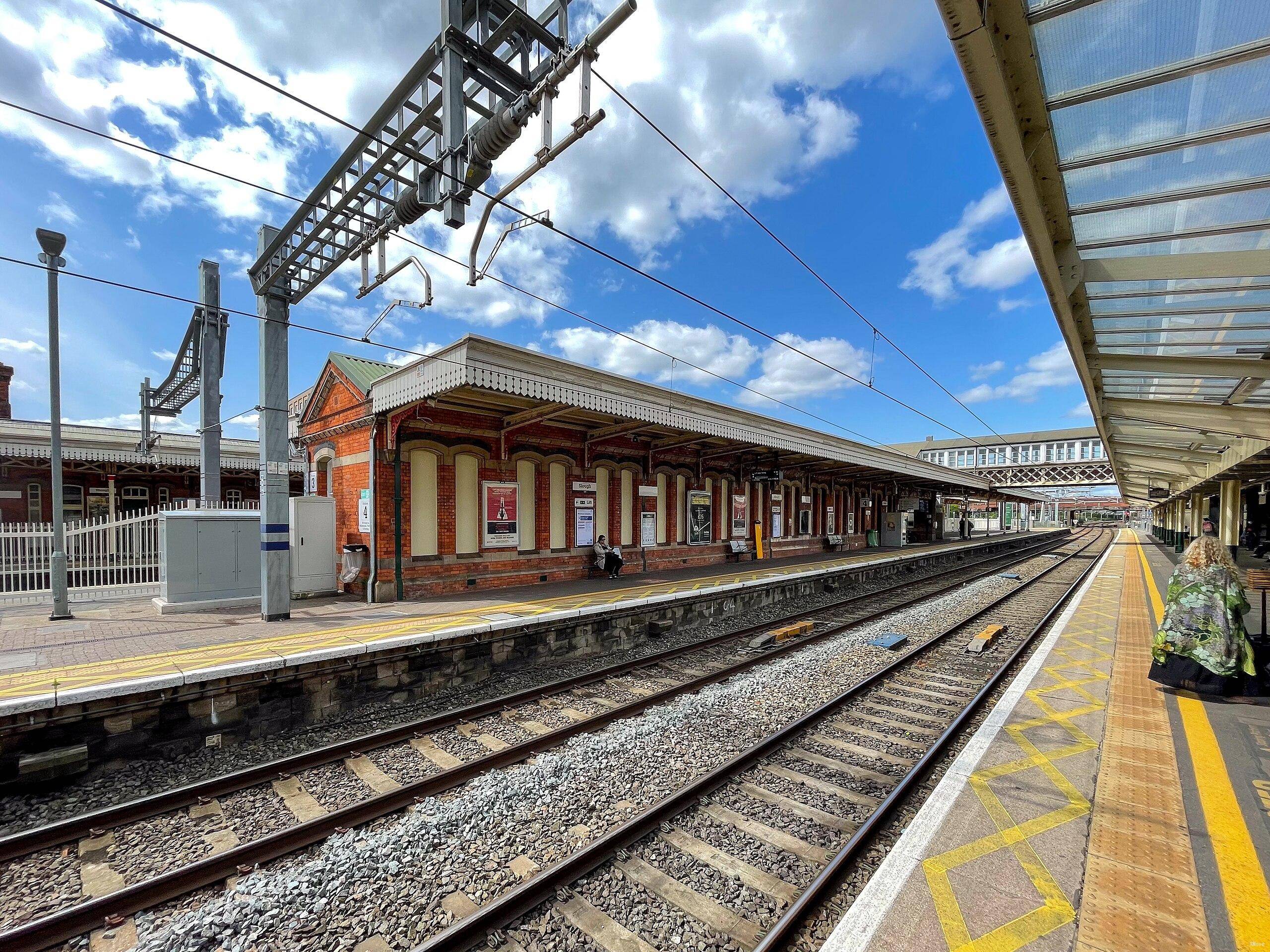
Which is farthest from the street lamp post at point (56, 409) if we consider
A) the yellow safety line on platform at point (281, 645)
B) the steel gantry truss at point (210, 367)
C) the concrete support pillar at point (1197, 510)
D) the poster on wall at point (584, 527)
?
the concrete support pillar at point (1197, 510)

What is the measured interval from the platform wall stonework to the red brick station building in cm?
378

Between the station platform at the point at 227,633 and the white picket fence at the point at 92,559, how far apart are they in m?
0.48

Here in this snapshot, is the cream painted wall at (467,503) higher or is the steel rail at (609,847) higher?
the cream painted wall at (467,503)

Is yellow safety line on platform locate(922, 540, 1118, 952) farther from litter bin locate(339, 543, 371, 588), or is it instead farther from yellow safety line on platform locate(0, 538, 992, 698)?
litter bin locate(339, 543, 371, 588)

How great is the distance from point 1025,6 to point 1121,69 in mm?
934

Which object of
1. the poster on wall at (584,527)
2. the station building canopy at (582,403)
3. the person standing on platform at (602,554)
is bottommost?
the person standing on platform at (602,554)

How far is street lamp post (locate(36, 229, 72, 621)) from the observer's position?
27.3 ft

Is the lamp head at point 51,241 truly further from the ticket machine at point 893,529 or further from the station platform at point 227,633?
the ticket machine at point 893,529

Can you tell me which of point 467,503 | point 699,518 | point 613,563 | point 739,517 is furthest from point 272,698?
point 739,517

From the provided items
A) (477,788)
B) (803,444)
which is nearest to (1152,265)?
(477,788)

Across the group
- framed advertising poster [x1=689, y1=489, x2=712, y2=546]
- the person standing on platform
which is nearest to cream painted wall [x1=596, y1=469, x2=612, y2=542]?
the person standing on platform

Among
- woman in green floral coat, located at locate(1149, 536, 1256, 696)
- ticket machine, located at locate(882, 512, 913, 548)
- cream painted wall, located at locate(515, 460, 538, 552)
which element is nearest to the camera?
woman in green floral coat, located at locate(1149, 536, 1256, 696)

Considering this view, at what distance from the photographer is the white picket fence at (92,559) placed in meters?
10.0

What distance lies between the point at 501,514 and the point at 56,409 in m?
7.50
